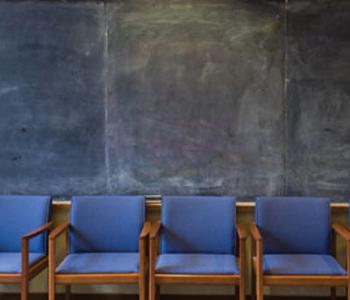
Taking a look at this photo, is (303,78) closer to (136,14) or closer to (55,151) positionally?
(136,14)

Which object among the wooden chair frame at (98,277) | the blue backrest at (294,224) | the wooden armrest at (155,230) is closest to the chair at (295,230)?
the blue backrest at (294,224)

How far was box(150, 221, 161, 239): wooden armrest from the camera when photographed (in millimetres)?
2505

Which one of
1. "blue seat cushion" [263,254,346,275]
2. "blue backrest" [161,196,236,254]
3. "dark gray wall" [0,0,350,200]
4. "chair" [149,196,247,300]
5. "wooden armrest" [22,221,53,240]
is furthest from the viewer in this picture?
"dark gray wall" [0,0,350,200]

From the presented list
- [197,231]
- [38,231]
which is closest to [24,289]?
[38,231]

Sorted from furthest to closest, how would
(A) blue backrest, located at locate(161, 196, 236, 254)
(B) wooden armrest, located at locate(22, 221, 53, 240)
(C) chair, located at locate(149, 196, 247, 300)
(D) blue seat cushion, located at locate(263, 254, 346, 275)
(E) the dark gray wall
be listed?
(E) the dark gray wall → (A) blue backrest, located at locate(161, 196, 236, 254) → (C) chair, located at locate(149, 196, 247, 300) → (B) wooden armrest, located at locate(22, 221, 53, 240) → (D) blue seat cushion, located at locate(263, 254, 346, 275)

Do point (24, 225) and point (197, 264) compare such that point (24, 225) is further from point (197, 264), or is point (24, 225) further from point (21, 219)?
point (197, 264)

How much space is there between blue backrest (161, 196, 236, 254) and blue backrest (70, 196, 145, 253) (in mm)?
205

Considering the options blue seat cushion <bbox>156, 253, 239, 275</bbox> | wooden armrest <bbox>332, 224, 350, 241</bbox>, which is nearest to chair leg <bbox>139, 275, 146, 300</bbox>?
blue seat cushion <bbox>156, 253, 239, 275</bbox>

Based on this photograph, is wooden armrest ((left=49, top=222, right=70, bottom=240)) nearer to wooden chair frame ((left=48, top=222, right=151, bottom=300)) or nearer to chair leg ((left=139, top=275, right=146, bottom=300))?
wooden chair frame ((left=48, top=222, right=151, bottom=300))

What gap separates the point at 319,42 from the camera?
297 centimetres

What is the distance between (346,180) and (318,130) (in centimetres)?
43

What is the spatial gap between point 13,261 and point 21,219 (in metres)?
0.36

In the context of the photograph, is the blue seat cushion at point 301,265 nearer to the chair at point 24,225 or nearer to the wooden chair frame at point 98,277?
the wooden chair frame at point 98,277

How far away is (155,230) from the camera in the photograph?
265 centimetres
